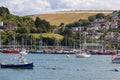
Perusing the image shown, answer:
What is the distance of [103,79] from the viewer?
73562 millimetres

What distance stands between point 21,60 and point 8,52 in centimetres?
9032

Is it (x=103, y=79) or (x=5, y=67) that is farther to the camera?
(x=5, y=67)

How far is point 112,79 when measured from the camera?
73.6 metres

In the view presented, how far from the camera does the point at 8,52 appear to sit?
6973 inches

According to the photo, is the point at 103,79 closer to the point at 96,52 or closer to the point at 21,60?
the point at 21,60

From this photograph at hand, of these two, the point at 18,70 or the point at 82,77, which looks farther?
the point at 18,70

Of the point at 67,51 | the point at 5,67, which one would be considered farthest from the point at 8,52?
the point at 5,67

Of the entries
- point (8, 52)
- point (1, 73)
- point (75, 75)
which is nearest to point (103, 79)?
point (75, 75)

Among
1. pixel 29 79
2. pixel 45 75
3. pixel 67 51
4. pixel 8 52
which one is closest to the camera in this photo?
pixel 29 79

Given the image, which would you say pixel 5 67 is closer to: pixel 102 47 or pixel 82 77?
pixel 82 77

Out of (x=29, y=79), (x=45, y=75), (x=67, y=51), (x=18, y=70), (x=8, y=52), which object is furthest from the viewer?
(x=67, y=51)

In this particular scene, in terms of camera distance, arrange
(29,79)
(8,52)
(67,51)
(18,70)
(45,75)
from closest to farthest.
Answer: (29,79) < (45,75) < (18,70) < (8,52) < (67,51)

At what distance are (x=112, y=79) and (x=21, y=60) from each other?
61.7 feet

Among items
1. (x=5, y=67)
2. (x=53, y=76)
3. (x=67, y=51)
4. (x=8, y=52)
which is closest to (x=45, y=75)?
(x=53, y=76)
